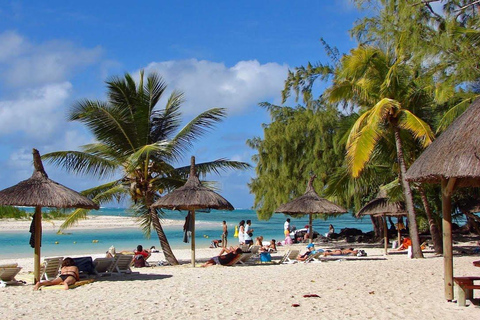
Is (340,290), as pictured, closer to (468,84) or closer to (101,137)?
(468,84)

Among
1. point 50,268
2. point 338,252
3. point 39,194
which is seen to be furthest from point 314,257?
point 39,194

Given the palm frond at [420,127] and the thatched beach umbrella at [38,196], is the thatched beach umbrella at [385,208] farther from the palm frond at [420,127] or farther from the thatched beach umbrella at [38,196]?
the thatched beach umbrella at [38,196]

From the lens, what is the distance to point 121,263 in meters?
11.8

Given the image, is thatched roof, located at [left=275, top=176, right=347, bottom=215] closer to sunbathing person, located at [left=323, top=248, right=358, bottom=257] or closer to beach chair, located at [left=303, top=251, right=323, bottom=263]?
sunbathing person, located at [left=323, top=248, right=358, bottom=257]

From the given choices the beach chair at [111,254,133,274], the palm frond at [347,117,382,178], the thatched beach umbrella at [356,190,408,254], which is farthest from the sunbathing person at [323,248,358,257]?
the beach chair at [111,254,133,274]

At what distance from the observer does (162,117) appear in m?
14.6

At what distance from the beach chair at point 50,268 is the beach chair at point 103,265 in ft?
2.74

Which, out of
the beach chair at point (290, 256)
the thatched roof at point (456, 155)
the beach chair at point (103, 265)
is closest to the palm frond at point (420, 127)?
the beach chair at point (290, 256)

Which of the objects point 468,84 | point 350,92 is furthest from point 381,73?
point 468,84

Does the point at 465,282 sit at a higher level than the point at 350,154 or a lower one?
Answer: lower

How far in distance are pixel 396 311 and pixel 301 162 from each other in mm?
15327

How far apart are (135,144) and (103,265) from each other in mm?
3840

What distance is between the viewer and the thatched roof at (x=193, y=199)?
1307cm

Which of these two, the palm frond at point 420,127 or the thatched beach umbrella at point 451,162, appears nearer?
the thatched beach umbrella at point 451,162
